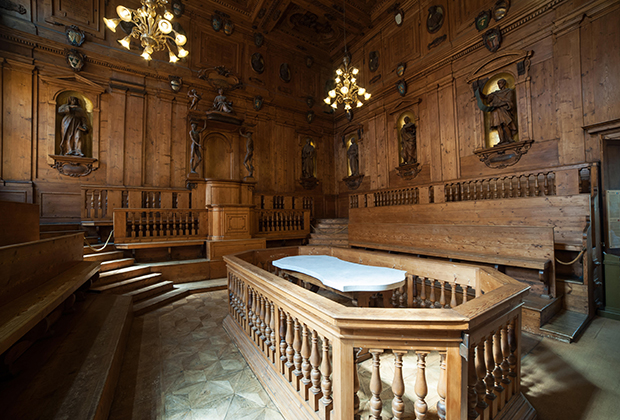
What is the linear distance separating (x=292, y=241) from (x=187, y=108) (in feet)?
17.5

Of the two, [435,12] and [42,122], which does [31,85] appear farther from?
[435,12]

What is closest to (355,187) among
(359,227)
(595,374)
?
(359,227)

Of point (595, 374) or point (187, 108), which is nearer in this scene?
point (595, 374)

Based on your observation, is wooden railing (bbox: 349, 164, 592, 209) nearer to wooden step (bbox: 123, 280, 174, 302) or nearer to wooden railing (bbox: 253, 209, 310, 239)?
wooden railing (bbox: 253, 209, 310, 239)

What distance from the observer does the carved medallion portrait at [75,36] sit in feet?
20.7

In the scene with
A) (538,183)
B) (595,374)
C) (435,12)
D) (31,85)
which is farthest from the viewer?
(435,12)

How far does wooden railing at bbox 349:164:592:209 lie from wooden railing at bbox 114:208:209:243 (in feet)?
16.4

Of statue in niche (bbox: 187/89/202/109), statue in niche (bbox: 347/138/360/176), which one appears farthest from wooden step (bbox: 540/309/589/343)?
statue in niche (bbox: 187/89/202/109)

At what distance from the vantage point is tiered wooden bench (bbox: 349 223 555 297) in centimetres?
325

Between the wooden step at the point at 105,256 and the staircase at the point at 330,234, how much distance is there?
4.70 metres

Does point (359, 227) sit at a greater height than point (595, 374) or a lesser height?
greater

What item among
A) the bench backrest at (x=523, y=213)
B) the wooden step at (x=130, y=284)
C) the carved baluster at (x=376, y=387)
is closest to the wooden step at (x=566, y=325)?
the bench backrest at (x=523, y=213)

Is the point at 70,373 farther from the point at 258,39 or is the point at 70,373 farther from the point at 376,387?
the point at 258,39

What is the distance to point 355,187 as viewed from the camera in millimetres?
9586
